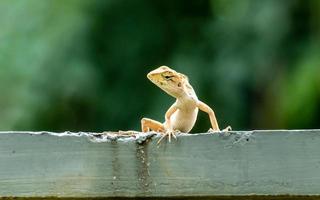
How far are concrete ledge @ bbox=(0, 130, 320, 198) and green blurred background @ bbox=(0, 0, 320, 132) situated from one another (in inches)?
185

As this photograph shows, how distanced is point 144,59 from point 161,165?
5.39m

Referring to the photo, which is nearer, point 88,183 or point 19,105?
point 88,183

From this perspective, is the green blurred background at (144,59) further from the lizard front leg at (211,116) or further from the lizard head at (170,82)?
the lizard front leg at (211,116)

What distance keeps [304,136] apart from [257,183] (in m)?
0.12

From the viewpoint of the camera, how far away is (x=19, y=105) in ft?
22.1

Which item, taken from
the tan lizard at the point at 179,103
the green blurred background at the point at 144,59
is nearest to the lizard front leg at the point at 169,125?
the tan lizard at the point at 179,103

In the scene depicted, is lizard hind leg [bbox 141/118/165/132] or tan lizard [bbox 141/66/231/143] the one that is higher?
tan lizard [bbox 141/66/231/143]

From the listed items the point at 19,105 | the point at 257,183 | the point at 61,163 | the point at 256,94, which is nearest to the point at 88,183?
the point at 61,163

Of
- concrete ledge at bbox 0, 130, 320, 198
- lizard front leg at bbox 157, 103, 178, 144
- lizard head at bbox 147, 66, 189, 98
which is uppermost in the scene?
lizard head at bbox 147, 66, 189, 98

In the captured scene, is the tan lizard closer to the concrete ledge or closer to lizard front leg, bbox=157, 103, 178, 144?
lizard front leg, bbox=157, 103, 178, 144

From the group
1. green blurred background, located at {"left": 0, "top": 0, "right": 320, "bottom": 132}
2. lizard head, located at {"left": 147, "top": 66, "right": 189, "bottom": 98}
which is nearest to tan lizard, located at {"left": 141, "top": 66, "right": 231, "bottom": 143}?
lizard head, located at {"left": 147, "top": 66, "right": 189, "bottom": 98}

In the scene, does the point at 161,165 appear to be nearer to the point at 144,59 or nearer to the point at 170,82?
the point at 170,82

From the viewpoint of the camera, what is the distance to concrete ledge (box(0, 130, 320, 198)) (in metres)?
1.75

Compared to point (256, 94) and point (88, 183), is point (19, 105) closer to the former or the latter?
point (256, 94)
